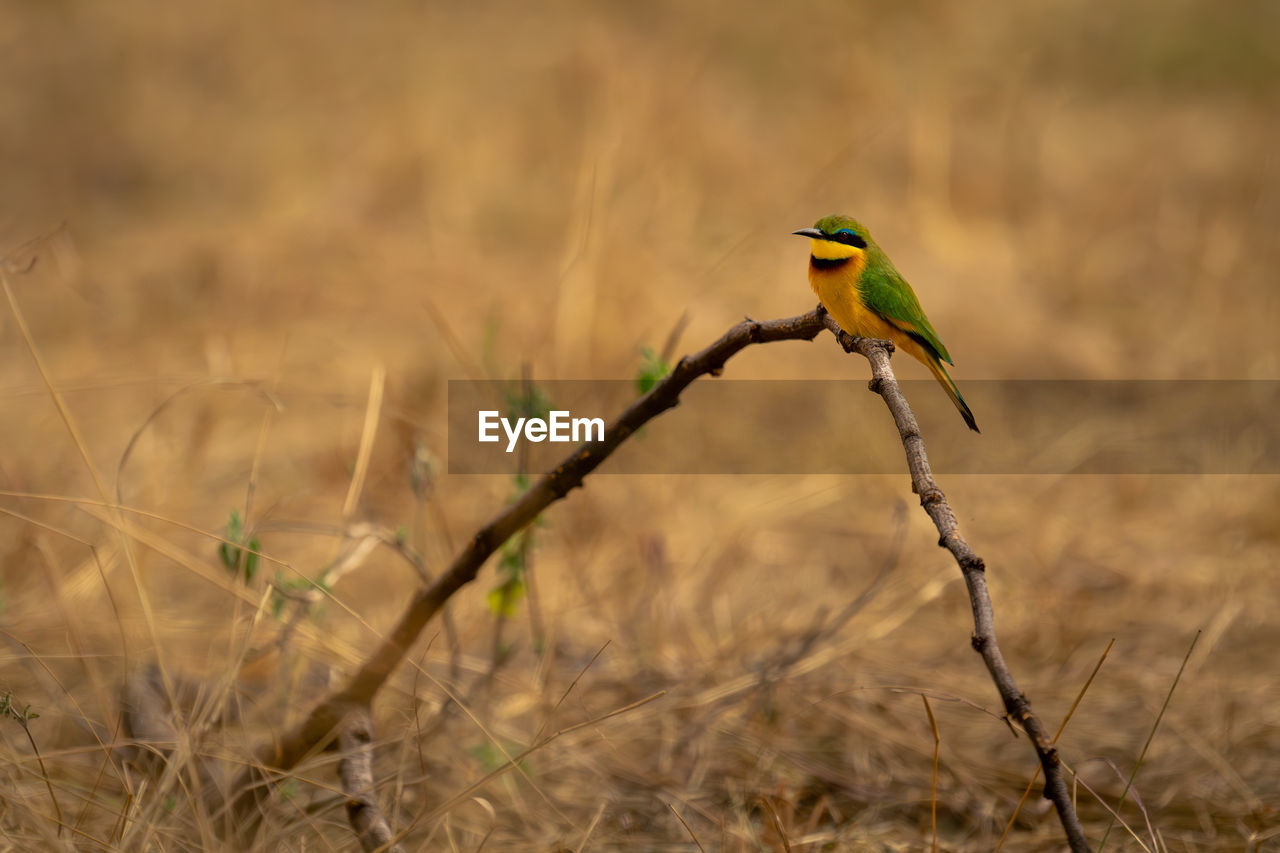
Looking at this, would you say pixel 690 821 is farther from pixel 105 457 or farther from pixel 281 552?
pixel 105 457

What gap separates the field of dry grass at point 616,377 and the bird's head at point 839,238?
663mm

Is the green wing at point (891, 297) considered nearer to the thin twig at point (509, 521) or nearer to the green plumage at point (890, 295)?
the green plumage at point (890, 295)

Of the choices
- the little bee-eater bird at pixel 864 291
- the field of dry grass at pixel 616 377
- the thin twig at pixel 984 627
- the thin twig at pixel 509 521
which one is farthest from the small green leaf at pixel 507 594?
the thin twig at pixel 984 627

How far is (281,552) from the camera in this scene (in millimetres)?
2990

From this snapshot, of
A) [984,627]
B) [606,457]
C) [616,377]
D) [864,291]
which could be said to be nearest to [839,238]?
[864,291]

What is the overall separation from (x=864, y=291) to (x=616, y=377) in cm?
239

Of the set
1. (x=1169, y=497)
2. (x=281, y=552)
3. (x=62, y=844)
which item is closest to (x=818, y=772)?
(x=62, y=844)

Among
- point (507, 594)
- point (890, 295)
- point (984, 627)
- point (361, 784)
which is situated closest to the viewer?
point (984, 627)

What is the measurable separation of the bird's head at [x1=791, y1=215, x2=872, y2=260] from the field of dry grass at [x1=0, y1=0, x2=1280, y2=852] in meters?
0.66

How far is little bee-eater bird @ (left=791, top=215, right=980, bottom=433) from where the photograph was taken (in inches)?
54.3

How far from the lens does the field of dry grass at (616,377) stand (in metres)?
1.78

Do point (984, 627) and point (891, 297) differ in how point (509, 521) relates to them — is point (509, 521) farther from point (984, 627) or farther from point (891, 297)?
point (984, 627)

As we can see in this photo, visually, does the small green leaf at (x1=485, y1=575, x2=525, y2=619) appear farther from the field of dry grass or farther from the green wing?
the green wing

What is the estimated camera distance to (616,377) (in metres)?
3.74
